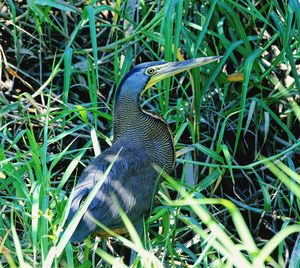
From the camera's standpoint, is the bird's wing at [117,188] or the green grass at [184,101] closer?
the bird's wing at [117,188]

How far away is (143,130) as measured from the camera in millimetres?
3762

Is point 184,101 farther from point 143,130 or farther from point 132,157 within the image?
point 132,157

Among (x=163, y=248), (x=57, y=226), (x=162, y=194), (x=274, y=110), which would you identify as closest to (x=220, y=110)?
(x=274, y=110)

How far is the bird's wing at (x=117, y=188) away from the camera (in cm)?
318

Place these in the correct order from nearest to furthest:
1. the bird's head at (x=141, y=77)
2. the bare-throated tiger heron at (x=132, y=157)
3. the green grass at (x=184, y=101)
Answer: the bare-throated tiger heron at (x=132, y=157) < the green grass at (x=184, y=101) < the bird's head at (x=141, y=77)

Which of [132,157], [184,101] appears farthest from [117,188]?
[184,101]

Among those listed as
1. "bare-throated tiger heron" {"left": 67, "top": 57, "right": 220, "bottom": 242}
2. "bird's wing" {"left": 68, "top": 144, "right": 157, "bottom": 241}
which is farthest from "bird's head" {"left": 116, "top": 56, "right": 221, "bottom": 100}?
"bird's wing" {"left": 68, "top": 144, "right": 157, "bottom": 241}

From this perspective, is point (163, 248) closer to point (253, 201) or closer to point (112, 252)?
point (112, 252)

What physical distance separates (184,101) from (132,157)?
2.11 feet

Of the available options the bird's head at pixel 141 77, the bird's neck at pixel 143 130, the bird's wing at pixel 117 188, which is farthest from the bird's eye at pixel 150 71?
the bird's wing at pixel 117 188

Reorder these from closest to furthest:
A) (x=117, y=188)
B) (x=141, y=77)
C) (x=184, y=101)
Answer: (x=117, y=188) → (x=141, y=77) → (x=184, y=101)

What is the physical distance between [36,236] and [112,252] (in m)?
0.92

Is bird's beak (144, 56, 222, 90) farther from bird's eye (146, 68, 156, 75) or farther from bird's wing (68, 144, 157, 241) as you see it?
bird's wing (68, 144, 157, 241)

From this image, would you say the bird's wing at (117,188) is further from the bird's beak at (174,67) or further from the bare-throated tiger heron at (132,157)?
the bird's beak at (174,67)
